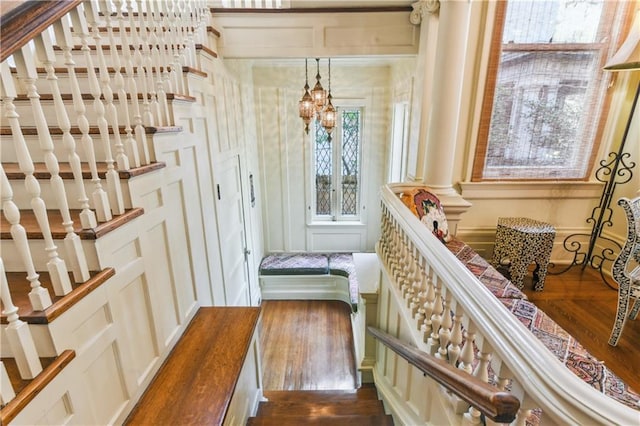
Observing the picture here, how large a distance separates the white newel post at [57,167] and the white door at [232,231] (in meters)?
1.63

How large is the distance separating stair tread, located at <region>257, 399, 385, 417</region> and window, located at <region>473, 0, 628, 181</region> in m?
2.24

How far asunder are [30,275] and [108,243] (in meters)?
0.37

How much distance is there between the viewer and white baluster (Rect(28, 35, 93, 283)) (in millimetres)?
962

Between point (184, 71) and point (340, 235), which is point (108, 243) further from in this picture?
point (340, 235)

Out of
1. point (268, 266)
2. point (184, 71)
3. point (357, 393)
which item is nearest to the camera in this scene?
point (184, 71)

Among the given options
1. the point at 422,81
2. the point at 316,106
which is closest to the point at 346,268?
the point at 316,106

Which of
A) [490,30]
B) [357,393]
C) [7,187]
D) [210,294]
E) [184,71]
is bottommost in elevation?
[357,393]

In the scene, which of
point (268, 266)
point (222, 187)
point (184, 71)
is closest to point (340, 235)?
point (268, 266)


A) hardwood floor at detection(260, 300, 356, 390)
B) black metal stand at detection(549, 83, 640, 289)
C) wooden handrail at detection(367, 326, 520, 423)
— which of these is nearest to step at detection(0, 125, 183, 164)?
wooden handrail at detection(367, 326, 520, 423)

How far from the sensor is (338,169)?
4.93m

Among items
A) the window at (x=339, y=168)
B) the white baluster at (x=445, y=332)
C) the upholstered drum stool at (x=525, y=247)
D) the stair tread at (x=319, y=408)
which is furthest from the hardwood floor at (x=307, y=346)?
the white baluster at (x=445, y=332)

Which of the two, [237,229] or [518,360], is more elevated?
Result: [518,360]

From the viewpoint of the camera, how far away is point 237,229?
351 cm

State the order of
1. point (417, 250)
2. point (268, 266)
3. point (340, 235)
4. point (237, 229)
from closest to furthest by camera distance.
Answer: point (417, 250) < point (237, 229) < point (268, 266) < point (340, 235)
